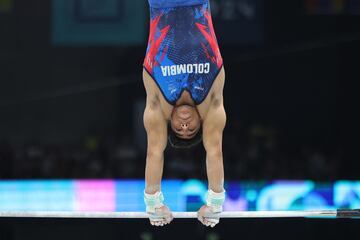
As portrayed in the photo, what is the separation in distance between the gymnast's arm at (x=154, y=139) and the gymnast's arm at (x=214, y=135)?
1.15ft

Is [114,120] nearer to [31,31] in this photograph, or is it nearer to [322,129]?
[31,31]

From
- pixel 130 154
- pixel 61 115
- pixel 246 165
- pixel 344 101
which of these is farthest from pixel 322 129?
pixel 61 115

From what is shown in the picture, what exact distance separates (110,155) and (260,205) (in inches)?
90.0

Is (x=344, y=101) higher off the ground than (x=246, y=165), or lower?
higher

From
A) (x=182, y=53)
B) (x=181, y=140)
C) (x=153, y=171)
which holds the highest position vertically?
(x=182, y=53)

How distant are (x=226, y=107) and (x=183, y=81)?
5.50 metres

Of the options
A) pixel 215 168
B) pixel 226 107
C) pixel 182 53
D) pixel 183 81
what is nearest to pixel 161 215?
pixel 215 168

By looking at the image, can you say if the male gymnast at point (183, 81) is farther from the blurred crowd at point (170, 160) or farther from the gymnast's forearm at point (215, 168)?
the blurred crowd at point (170, 160)

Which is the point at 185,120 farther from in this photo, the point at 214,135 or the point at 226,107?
the point at 226,107

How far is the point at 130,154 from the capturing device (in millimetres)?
12117

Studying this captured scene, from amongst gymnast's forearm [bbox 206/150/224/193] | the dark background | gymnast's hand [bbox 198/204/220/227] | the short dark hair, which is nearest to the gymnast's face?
the short dark hair

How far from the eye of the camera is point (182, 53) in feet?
22.3
